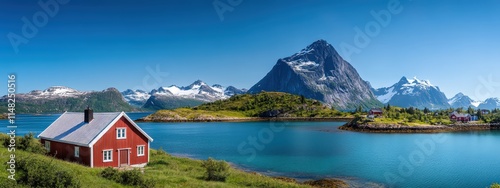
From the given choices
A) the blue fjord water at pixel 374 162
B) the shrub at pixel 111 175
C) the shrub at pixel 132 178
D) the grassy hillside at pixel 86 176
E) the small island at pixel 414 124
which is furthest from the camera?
the small island at pixel 414 124

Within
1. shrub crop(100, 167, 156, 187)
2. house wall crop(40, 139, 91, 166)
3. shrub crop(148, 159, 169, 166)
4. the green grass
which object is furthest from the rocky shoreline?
shrub crop(100, 167, 156, 187)

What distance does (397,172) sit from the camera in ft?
167

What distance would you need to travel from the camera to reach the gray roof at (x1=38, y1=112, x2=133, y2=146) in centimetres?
3971

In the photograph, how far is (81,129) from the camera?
138 ft

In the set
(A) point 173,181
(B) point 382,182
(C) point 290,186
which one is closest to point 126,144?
(A) point 173,181

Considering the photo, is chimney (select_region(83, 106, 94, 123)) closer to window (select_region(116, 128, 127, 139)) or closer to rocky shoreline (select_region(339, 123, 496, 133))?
window (select_region(116, 128, 127, 139))

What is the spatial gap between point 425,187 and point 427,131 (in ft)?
315

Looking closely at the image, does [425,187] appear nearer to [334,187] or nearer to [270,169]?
[334,187]

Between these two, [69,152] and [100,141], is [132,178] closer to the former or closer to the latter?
[100,141]

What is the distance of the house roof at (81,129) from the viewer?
3929 cm

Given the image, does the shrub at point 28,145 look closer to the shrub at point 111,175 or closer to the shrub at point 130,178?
the shrub at point 111,175

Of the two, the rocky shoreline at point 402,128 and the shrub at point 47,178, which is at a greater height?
the shrub at point 47,178

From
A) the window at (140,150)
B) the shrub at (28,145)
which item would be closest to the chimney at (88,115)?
the shrub at (28,145)

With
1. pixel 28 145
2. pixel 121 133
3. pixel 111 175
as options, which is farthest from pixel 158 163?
pixel 111 175
